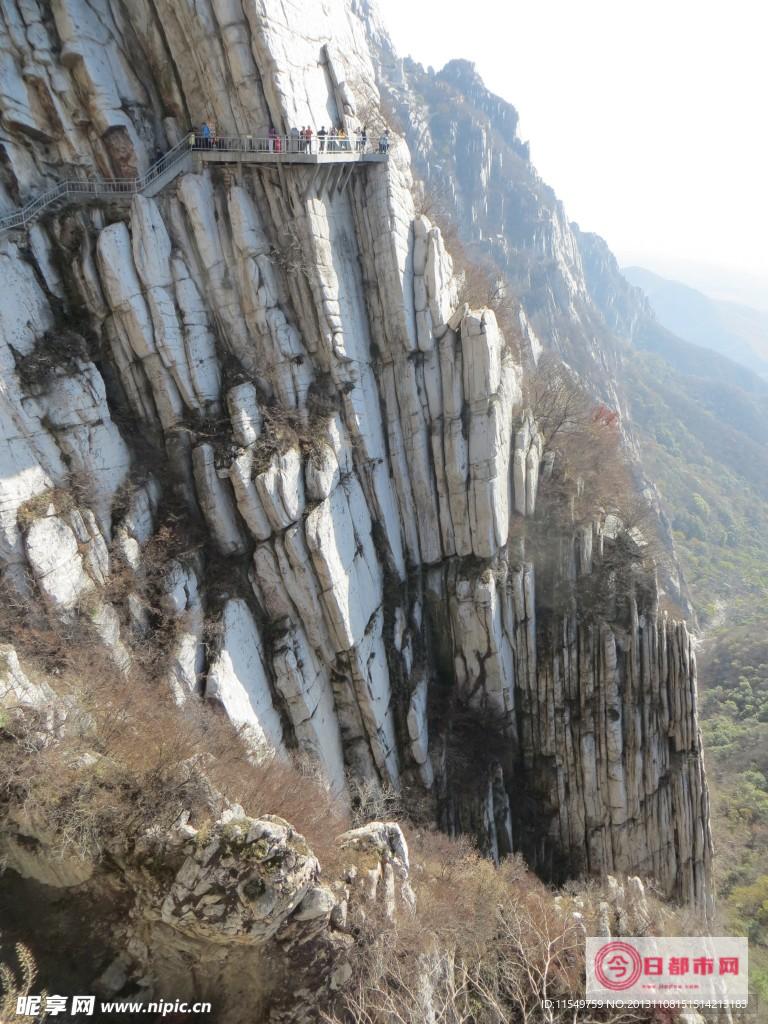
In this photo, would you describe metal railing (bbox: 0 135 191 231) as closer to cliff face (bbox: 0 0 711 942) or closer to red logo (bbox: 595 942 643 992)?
cliff face (bbox: 0 0 711 942)

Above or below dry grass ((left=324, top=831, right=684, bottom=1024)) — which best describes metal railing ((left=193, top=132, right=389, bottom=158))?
above

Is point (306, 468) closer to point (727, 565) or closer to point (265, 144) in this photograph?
point (265, 144)

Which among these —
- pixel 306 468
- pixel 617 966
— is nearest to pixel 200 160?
pixel 306 468

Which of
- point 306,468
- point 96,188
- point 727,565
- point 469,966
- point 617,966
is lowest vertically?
point 727,565

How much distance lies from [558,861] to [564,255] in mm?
145425

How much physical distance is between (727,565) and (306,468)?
104 m

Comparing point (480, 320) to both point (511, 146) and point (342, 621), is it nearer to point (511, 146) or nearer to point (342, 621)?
point (342, 621)

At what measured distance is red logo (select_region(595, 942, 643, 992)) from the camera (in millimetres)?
12727

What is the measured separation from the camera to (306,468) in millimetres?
22516

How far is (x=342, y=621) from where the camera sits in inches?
899

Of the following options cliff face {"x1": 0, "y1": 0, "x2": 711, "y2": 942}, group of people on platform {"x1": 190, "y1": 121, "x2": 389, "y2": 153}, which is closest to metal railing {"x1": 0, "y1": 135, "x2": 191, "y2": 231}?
cliff face {"x1": 0, "y1": 0, "x2": 711, "y2": 942}

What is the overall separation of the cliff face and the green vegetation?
43.4 feet

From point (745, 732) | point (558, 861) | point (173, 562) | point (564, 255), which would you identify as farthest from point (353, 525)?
point (564, 255)

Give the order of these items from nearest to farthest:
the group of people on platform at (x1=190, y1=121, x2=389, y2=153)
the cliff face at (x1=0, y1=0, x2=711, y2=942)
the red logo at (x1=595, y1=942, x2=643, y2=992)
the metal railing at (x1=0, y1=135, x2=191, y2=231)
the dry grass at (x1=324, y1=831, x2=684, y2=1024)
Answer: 1. the dry grass at (x1=324, y1=831, x2=684, y2=1024)
2. the red logo at (x1=595, y1=942, x2=643, y2=992)
3. the cliff face at (x1=0, y1=0, x2=711, y2=942)
4. the metal railing at (x1=0, y1=135, x2=191, y2=231)
5. the group of people on platform at (x1=190, y1=121, x2=389, y2=153)
